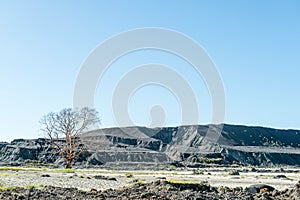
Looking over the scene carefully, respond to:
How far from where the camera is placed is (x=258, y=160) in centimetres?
10044

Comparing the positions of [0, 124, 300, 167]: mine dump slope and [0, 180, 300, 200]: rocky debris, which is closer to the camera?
[0, 180, 300, 200]: rocky debris

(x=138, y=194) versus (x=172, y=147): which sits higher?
(x=172, y=147)

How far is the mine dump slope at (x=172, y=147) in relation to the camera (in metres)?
81.0

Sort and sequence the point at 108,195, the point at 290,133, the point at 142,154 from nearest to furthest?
the point at 108,195 → the point at 142,154 → the point at 290,133

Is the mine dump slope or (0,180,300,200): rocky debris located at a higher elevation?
the mine dump slope

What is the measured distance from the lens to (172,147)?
103375 millimetres

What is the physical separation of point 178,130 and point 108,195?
107363mm

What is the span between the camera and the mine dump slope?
80956mm

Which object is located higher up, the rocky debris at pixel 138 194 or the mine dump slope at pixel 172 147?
the mine dump slope at pixel 172 147

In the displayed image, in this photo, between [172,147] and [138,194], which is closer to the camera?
[138,194]

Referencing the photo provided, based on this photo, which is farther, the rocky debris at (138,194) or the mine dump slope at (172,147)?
the mine dump slope at (172,147)

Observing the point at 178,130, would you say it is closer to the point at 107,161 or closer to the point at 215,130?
the point at 215,130

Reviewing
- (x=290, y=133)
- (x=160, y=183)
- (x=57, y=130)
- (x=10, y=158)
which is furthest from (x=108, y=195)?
(x=290, y=133)

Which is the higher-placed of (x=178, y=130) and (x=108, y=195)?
(x=178, y=130)
